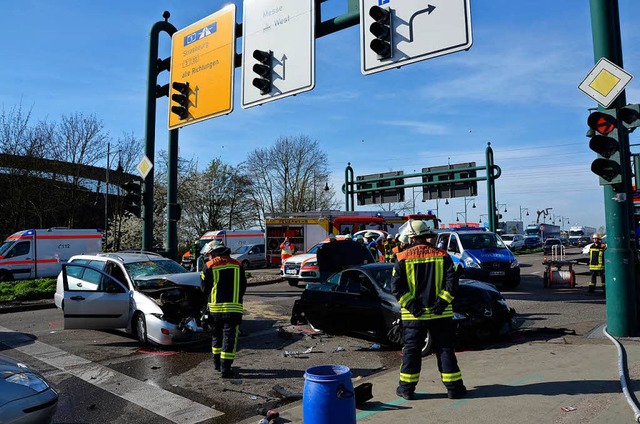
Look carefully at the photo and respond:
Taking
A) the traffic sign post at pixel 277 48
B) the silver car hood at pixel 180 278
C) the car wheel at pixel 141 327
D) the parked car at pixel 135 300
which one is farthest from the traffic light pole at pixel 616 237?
the car wheel at pixel 141 327

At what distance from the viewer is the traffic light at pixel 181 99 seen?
12961 millimetres

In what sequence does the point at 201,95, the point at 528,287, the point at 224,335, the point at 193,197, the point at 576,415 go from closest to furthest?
1. the point at 576,415
2. the point at 224,335
3. the point at 201,95
4. the point at 528,287
5. the point at 193,197

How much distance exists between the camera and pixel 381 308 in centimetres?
784

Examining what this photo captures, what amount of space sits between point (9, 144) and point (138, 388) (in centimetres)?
2630

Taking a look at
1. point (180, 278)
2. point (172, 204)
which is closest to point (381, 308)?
point (180, 278)

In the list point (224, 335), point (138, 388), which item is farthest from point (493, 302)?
point (138, 388)

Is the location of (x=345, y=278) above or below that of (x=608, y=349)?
above

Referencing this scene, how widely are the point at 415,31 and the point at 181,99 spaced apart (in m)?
6.95

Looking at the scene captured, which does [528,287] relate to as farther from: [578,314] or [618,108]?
[618,108]

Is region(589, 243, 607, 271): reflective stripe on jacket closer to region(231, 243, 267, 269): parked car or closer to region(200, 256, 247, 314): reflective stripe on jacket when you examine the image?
region(200, 256, 247, 314): reflective stripe on jacket

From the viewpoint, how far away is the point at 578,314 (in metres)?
10.6

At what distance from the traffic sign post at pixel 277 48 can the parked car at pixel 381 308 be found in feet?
13.0

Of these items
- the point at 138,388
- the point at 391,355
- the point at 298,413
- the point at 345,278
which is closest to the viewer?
the point at 298,413

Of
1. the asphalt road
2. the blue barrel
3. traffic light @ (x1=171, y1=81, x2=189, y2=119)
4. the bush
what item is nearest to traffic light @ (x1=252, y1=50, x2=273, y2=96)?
traffic light @ (x1=171, y1=81, x2=189, y2=119)
